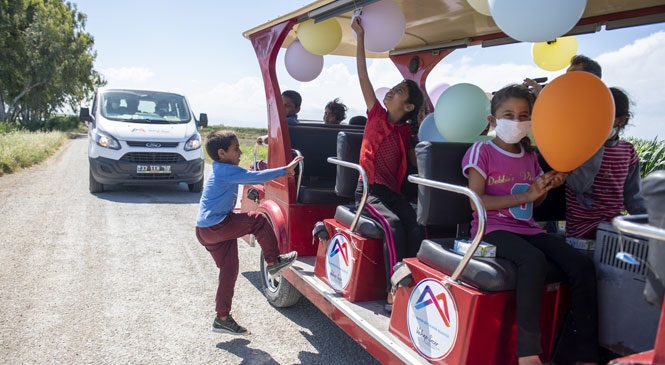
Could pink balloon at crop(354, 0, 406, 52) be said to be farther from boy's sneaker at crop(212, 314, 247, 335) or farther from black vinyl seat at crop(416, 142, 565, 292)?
boy's sneaker at crop(212, 314, 247, 335)

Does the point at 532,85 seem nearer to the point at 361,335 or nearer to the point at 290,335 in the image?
the point at 361,335

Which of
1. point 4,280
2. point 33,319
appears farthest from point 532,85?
point 4,280

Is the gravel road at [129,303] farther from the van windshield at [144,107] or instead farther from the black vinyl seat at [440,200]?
the van windshield at [144,107]

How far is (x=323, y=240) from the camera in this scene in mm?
3607

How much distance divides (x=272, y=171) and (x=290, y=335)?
4.16 ft

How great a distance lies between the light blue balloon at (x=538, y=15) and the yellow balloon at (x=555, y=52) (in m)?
2.10

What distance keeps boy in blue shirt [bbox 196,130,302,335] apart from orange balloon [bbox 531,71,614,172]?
1859 mm

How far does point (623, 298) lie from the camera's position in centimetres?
223

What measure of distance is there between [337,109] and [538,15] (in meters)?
3.85

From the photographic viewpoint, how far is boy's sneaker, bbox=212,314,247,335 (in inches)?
146

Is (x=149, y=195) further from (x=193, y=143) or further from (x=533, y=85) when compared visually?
(x=533, y=85)

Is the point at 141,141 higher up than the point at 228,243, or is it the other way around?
the point at 141,141

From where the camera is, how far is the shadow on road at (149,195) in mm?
8906

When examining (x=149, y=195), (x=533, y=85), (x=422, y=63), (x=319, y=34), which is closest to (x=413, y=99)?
(x=533, y=85)
